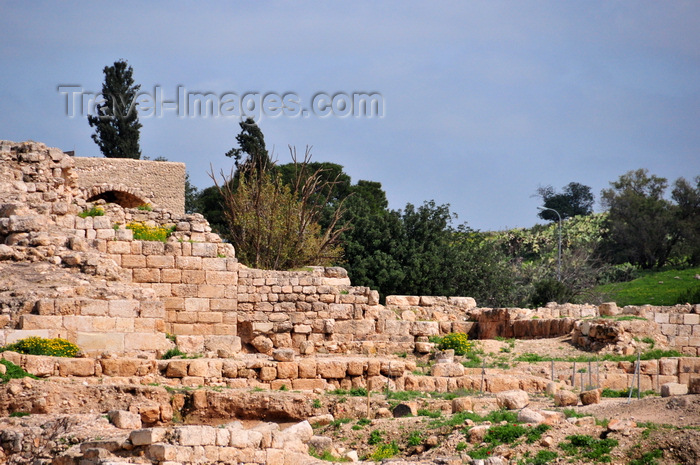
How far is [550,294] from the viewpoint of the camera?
35.8m

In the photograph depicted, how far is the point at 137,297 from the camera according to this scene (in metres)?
20.0

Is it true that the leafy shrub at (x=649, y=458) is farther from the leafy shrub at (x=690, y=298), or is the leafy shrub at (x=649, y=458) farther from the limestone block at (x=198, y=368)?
the leafy shrub at (x=690, y=298)

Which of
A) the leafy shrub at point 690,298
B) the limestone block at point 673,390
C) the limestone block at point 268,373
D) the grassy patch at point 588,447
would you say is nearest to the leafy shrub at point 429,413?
the grassy patch at point 588,447

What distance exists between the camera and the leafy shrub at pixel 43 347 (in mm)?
17359

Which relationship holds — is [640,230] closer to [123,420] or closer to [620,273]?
[620,273]

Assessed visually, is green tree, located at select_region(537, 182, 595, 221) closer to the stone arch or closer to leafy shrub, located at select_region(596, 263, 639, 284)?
leafy shrub, located at select_region(596, 263, 639, 284)

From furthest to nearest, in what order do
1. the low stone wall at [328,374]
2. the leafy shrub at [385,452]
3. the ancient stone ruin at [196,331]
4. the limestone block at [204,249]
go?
the limestone block at [204,249] → the low stone wall at [328,374] → the ancient stone ruin at [196,331] → the leafy shrub at [385,452]

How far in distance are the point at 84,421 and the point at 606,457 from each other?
20.7ft

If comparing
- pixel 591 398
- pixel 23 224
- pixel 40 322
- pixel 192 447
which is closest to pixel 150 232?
pixel 23 224

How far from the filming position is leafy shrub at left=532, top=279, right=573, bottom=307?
3572cm

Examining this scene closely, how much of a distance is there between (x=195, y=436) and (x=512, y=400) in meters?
5.69

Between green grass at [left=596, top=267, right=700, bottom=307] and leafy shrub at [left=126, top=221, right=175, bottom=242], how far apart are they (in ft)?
75.6

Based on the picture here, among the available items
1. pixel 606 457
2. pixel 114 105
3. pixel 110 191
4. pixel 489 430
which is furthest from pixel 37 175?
pixel 114 105

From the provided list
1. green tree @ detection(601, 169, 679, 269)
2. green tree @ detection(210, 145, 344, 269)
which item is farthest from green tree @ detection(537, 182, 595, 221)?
green tree @ detection(210, 145, 344, 269)
